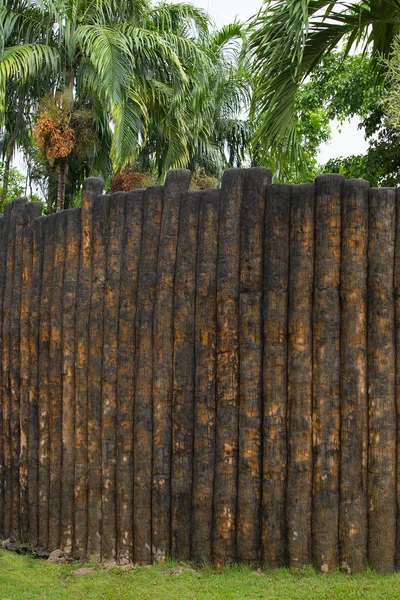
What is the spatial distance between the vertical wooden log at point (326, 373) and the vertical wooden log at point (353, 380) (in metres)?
0.04

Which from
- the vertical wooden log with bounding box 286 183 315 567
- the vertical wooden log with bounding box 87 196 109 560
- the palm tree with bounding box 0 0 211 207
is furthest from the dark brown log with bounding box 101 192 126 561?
the palm tree with bounding box 0 0 211 207

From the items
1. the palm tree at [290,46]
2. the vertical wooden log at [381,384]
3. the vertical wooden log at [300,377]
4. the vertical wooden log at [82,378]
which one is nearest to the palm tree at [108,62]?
the palm tree at [290,46]

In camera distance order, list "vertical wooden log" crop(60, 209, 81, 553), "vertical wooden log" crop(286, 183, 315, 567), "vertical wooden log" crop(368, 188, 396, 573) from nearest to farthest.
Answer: "vertical wooden log" crop(368, 188, 396, 573)
"vertical wooden log" crop(286, 183, 315, 567)
"vertical wooden log" crop(60, 209, 81, 553)

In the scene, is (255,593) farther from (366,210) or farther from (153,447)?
(366,210)

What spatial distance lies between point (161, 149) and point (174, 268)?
11.0 meters

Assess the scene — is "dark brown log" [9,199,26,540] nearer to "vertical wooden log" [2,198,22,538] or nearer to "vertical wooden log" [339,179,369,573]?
"vertical wooden log" [2,198,22,538]

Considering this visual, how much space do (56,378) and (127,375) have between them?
2.86ft

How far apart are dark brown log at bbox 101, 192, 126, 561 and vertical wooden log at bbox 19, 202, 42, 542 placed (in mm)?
1048

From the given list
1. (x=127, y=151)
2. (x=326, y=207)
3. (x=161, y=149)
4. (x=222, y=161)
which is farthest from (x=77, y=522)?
(x=222, y=161)

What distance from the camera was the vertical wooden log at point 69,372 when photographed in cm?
657

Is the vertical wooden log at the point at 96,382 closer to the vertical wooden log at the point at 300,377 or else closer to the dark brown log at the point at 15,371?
the dark brown log at the point at 15,371

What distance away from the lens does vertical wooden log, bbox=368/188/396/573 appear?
510 centimetres

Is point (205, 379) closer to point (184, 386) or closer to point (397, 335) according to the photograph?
point (184, 386)

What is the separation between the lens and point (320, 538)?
17.1 ft
